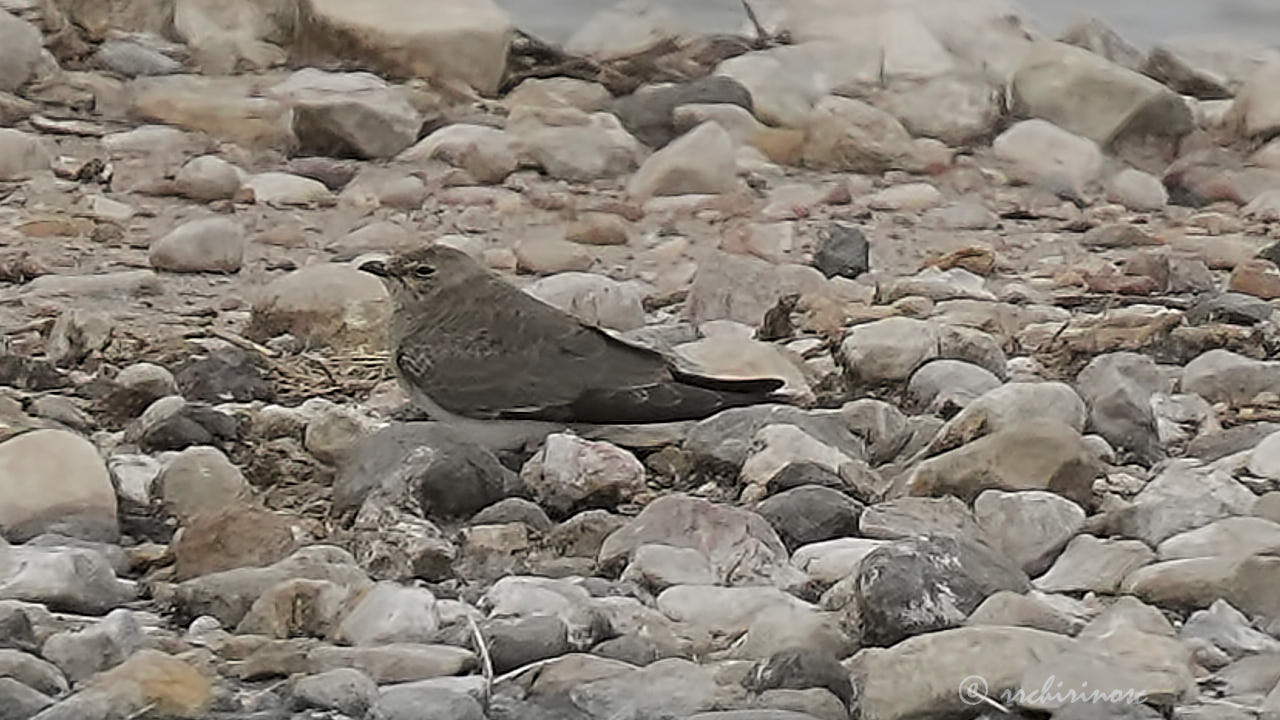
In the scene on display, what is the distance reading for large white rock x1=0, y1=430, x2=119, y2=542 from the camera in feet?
12.2

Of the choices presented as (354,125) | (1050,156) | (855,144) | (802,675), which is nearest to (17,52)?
(354,125)

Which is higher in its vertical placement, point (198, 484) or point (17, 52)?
point (198, 484)

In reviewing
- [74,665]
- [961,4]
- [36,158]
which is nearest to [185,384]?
[74,665]

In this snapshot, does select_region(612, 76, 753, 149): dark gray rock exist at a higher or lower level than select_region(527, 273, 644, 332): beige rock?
lower

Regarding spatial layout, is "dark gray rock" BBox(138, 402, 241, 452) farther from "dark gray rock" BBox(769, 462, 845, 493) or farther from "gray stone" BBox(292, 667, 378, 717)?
"gray stone" BBox(292, 667, 378, 717)

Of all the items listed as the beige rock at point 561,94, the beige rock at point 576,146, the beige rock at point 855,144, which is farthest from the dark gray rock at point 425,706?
the beige rock at point 561,94

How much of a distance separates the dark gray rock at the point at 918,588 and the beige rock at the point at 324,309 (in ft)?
5.76

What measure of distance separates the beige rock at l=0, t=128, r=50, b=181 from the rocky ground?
0.03m

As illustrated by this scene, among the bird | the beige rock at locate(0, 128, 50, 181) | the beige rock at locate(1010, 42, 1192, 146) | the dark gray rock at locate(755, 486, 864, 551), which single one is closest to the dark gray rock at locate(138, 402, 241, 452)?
the bird

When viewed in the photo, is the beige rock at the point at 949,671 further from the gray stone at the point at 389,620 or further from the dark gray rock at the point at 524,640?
the gray stone at the point at 389,620

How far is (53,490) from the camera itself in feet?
12.4

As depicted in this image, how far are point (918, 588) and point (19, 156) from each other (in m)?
3.45

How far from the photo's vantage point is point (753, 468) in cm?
411

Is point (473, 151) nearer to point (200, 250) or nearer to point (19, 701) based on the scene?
point (200, 250)
